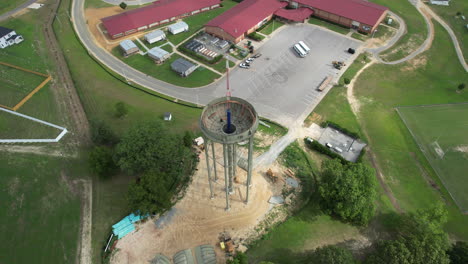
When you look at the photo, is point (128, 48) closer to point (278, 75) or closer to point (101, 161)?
point (101, 161)

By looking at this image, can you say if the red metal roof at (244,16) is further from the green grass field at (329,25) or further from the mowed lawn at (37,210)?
the mowed lawn at (37,210)

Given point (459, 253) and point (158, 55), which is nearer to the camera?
point (459, 253)

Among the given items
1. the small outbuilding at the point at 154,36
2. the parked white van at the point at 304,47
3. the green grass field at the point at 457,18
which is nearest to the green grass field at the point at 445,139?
the green grass field at the point at 457,18

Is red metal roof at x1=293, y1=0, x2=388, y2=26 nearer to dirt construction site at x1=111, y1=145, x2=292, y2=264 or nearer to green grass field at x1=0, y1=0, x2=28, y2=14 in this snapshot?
dirt construction site at x1=111, y1=145, x2=292, y2=264

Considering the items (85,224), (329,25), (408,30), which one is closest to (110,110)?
(85,224)

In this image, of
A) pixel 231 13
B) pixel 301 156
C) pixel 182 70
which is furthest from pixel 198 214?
pixel 231 13

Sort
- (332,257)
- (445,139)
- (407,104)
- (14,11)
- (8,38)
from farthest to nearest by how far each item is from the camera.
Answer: (14,11) < (8,38) < (407,104) < (445,139) < (332,257)

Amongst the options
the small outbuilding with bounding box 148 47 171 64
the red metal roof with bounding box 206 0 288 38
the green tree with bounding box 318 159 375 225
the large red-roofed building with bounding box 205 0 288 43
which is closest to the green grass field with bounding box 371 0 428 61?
the large red-roofed building with bounding box 205 0 288 43

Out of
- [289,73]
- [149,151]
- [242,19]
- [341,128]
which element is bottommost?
[341,128]
